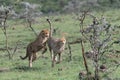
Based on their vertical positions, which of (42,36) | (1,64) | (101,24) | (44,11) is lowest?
(44,11)

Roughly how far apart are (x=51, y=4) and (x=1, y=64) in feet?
186

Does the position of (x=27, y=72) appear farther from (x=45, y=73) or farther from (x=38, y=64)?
(x=38, y=64)

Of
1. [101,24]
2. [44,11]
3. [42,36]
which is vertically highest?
[101,24]

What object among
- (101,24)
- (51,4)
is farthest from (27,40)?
(51,4)

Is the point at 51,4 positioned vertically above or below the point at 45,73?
below

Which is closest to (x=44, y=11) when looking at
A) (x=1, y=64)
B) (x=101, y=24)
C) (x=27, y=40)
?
(x=27, y=40)

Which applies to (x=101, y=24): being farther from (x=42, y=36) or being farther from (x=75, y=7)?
A: (x=75, y=7)

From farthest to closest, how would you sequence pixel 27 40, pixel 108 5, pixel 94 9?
1. pixel 108 5
2. pixel 94 9
3. pixel 27 40

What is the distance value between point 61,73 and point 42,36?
196 cm

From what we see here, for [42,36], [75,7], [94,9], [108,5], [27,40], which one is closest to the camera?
[42,36]

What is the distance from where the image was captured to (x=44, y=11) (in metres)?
74.6

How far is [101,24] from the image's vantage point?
50.1 feet

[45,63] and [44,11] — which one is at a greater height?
[45,63]

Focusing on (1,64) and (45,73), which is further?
(1,64)
